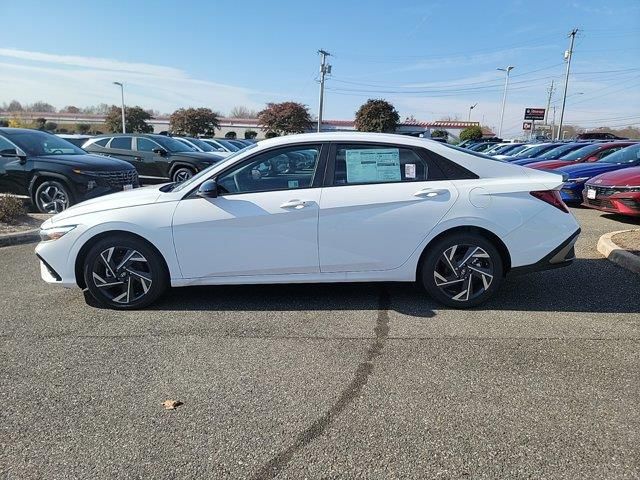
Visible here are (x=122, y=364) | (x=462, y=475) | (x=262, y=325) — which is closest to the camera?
(x=462, y=475)

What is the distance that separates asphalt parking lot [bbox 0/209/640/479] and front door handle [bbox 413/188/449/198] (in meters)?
1.03

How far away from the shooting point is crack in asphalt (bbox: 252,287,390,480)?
2.41m

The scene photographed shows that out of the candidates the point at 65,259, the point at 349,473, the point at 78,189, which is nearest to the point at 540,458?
the point at 349,473

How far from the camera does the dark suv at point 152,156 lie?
42.8 feet

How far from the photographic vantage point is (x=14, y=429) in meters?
2.72

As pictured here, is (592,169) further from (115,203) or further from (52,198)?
(52,198)

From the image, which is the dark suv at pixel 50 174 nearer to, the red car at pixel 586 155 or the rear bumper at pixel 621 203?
the rear bumper at pixel 621 203

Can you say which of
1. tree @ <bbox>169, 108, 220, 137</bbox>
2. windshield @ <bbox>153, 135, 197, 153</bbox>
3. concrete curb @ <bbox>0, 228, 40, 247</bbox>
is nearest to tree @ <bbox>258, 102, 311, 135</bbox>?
tree @ <bbox>169, 108, 220, 137</bbox>

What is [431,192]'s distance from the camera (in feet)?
14.3

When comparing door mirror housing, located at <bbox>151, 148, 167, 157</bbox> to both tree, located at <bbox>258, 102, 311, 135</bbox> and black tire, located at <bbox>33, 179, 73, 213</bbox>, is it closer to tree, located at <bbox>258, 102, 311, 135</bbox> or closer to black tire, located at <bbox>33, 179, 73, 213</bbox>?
black tire, located at <bbox>33, 179, 73, 213</bbox>

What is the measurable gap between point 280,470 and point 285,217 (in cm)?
233

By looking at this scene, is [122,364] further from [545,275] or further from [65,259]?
[545,275]

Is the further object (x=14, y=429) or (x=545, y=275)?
(x=545, y=275)

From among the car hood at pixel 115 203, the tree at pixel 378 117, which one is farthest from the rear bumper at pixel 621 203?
the tree at pixel 378 117
